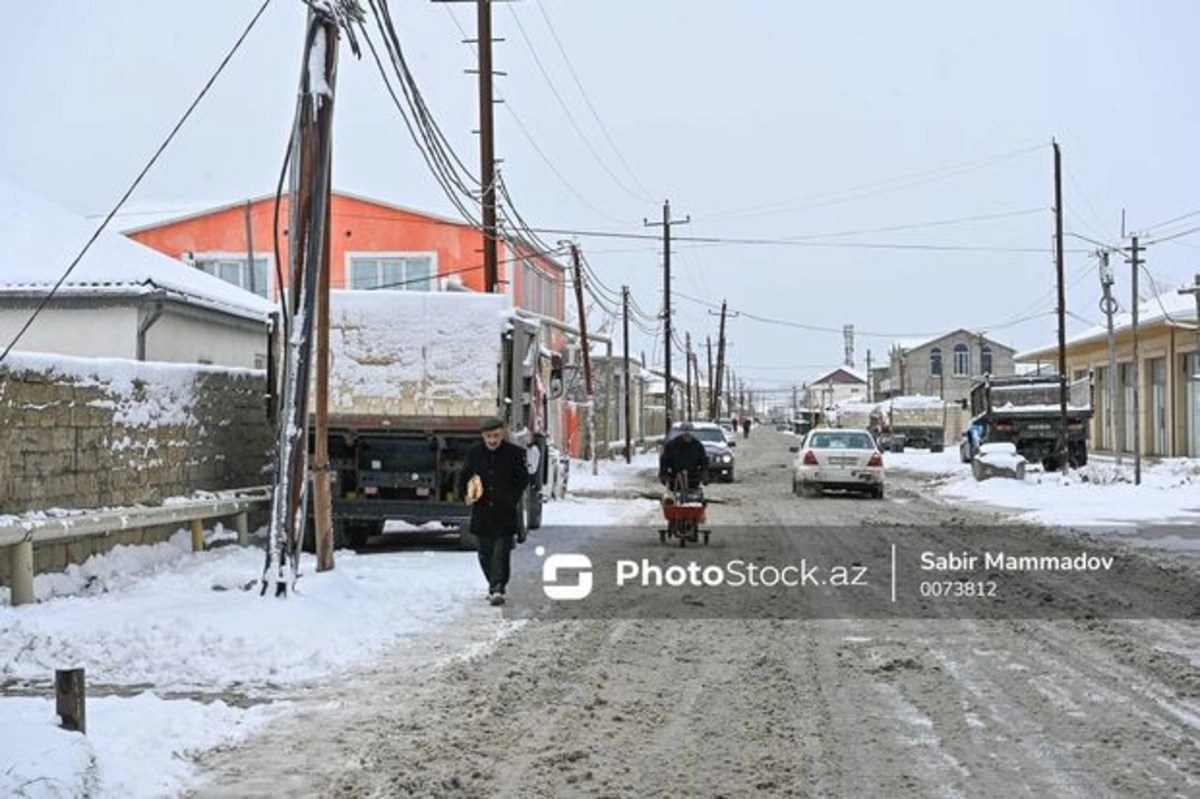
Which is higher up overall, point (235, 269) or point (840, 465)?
point (235, 269)

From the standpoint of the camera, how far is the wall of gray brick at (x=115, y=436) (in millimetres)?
12383

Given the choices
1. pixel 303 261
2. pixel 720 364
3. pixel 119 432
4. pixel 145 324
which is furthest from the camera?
pixel 720 364

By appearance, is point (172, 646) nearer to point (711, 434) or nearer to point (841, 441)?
point (841, 441)

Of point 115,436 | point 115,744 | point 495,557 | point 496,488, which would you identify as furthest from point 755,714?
point 115,436

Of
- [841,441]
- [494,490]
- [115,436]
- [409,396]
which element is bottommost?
[494,490]

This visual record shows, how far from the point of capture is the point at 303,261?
12.5m

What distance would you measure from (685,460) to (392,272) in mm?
31117

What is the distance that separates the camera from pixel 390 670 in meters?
9.94

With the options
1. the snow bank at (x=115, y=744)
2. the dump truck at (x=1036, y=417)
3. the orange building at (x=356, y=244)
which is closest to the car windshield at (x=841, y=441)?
the dump truck at (x=1036, y=417)

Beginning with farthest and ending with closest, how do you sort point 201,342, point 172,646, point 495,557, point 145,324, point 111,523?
point 201,342, point 145,324, point 111,523, point 495,557, point 172,646

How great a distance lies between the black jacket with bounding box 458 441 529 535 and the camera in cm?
1288

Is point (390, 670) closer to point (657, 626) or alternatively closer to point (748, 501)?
point (657, 626)

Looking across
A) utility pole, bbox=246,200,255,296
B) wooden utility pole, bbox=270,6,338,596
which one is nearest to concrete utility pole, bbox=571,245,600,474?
utility pole, bbox=246,200,255,296

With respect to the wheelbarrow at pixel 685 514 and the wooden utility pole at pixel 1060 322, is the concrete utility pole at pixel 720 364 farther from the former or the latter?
the wheelbarrow at pixel 685 514
